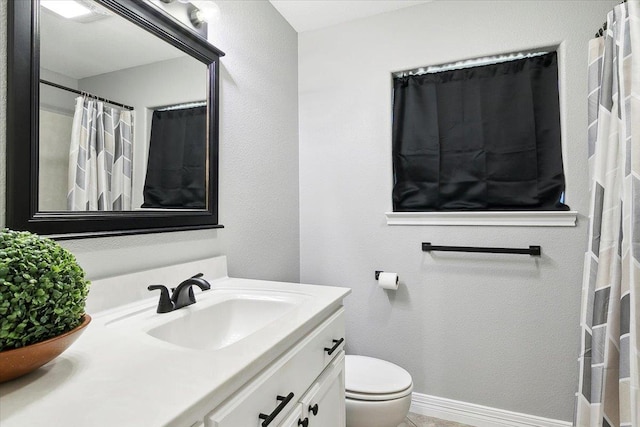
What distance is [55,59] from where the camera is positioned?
93cm

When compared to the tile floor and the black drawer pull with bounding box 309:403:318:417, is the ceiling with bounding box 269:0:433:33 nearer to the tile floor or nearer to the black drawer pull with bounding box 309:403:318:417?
the black drawer pull with bounding box 309:403:318:417

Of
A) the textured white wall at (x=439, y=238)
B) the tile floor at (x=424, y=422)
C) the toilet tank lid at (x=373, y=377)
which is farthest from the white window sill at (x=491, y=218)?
the tile floor at (x=424, y=422)

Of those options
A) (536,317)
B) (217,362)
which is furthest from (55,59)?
(536,317)

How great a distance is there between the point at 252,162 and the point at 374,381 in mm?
1259

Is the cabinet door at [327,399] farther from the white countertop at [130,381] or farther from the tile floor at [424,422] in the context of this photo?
the tile floor at [424,422]

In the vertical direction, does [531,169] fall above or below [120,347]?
above

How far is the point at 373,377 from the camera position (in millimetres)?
1646

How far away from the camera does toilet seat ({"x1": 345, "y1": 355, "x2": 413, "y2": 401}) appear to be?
1509mm

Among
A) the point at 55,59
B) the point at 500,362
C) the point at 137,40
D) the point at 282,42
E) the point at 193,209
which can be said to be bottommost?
the point at 500,362

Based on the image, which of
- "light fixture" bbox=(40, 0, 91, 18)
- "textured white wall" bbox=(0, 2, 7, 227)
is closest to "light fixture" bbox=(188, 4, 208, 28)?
"light fixture" bbox=(40, 0, 91, 18)

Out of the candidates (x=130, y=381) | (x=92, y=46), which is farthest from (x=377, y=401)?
(x=92, y=46)

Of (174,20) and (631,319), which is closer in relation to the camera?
(631,319)

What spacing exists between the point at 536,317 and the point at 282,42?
214cm

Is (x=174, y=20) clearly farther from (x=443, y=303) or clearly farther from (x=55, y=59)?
(x=443, y=303)
